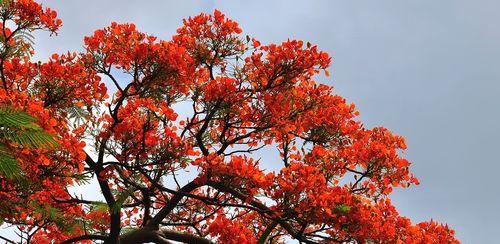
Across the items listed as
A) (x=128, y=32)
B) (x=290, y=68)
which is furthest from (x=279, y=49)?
(x=128, y=32)

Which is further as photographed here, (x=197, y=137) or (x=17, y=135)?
(x=197, y=137)

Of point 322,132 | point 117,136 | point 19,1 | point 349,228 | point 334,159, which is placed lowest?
point 349,228

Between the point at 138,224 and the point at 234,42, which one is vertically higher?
the point at 234,42

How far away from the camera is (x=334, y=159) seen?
1004 centimetres

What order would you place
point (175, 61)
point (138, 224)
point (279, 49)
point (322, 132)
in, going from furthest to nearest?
point (138, 224) → point (322, 132) → point (279, 49) → point (175, 61)

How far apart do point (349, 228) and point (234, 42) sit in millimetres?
3793

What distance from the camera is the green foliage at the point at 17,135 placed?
5.71 meters

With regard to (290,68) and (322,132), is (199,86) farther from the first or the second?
(322,132)

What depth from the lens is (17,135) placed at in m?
5.84

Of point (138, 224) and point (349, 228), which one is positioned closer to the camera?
point (349, 228)

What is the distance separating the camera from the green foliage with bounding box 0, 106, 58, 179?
571 cm

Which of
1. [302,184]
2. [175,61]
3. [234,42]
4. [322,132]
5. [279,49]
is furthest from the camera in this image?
[322,132]

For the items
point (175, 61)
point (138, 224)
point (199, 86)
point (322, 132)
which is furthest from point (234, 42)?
point (138, 224)

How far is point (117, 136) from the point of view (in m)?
7.62
